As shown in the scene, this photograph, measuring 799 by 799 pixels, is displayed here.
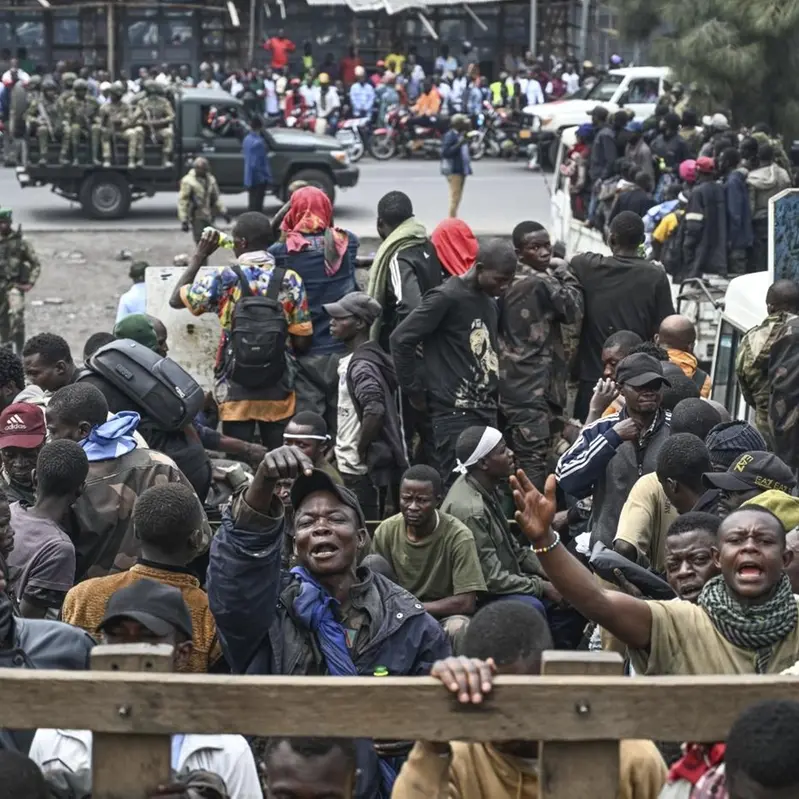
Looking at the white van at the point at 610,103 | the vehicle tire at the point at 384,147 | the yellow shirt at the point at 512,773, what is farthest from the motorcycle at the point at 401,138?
the yellow shirt at the point at 512,773

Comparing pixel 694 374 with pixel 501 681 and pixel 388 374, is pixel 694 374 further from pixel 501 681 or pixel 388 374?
pixel 501 681

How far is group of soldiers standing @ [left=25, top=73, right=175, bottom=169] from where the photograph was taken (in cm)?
2158

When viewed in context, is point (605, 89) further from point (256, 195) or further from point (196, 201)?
point (196, 201)

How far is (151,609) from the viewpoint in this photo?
3875mm

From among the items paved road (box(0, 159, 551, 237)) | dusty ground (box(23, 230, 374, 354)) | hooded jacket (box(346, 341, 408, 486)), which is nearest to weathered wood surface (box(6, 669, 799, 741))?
hooded jacket (box(346, 341, 408, 486))

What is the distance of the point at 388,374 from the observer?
323 inches

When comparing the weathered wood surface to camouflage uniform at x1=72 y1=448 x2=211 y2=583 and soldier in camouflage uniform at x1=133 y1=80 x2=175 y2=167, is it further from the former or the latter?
soldier in camouflage uniform at x1=133 y1=80 x2=175 y2=167

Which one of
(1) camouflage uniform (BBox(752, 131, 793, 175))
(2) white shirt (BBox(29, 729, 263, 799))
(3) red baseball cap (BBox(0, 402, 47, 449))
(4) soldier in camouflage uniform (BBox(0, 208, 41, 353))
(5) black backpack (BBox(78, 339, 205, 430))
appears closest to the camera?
(2) white shirt (BBox(29, 729, 263, 799))

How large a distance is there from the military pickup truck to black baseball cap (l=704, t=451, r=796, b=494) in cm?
1682

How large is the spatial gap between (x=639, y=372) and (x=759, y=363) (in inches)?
76.3

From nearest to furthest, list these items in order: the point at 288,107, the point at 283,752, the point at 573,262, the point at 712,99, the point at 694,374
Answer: the point at 283,752, the point at 694,374, the point at 573,262, the point at 712,99, the point at 288,107

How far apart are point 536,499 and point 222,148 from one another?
19.3 metres

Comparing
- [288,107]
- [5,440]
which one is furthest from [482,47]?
[5,440]

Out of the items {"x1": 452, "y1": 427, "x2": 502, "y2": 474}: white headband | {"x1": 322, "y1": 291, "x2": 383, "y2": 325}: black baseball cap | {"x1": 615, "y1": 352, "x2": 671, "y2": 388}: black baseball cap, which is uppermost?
{"x1": 615, "y1": 352, "x2": 671, "y2": 388}: black baseball cap
